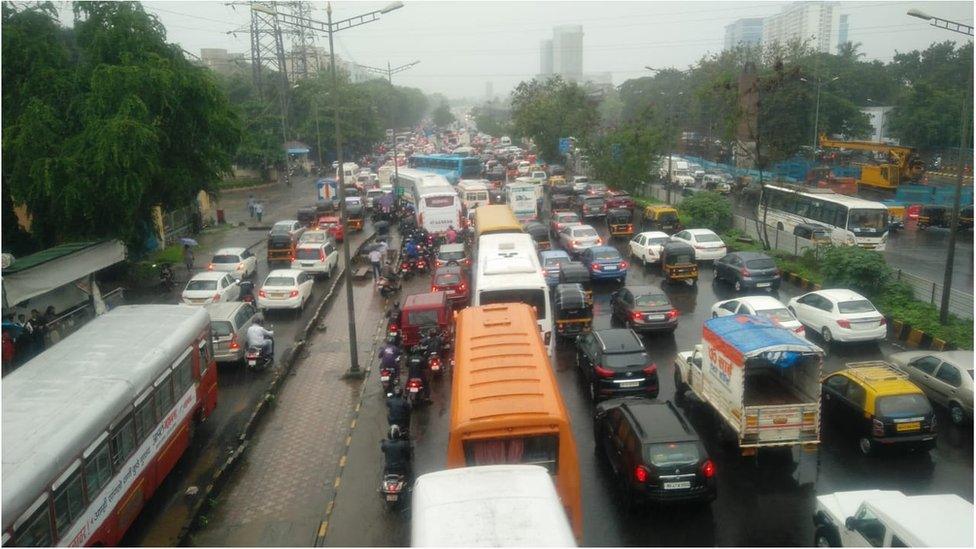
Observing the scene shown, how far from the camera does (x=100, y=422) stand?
8734 millimetres

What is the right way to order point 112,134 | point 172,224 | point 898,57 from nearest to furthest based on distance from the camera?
point 112,134
point 172,224
point 898,57

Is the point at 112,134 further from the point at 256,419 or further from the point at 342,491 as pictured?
the point at 342,491

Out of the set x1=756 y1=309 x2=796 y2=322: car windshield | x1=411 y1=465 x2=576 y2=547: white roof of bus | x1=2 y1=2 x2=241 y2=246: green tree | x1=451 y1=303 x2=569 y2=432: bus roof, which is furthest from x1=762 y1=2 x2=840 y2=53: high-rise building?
x1=411 y1=465 x2=576 y2=547: white roof of bus

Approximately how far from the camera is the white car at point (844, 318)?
56.3ft

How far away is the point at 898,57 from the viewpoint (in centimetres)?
7944

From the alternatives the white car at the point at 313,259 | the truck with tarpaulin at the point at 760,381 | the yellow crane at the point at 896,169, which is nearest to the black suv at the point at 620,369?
the truck with tarpaulin at the point at 760,381

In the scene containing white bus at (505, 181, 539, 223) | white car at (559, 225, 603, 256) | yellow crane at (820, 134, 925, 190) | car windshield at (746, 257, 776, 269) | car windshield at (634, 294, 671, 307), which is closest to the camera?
car windshield at (634, 294, 671, 307)

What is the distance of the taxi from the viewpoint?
11258mm

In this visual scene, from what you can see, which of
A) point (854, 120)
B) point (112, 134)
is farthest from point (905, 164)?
point (112, 134)

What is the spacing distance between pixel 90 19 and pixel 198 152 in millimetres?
5618

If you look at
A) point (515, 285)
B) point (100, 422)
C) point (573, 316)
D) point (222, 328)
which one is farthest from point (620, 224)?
point (100, 422)

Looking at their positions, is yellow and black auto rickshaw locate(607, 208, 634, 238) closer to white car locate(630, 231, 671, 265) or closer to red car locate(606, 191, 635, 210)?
red car locate(606, 191, 635, 210)

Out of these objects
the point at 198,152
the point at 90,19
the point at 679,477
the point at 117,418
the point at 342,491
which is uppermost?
the point at 90,19

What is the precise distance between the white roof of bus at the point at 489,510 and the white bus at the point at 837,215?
24965mm
